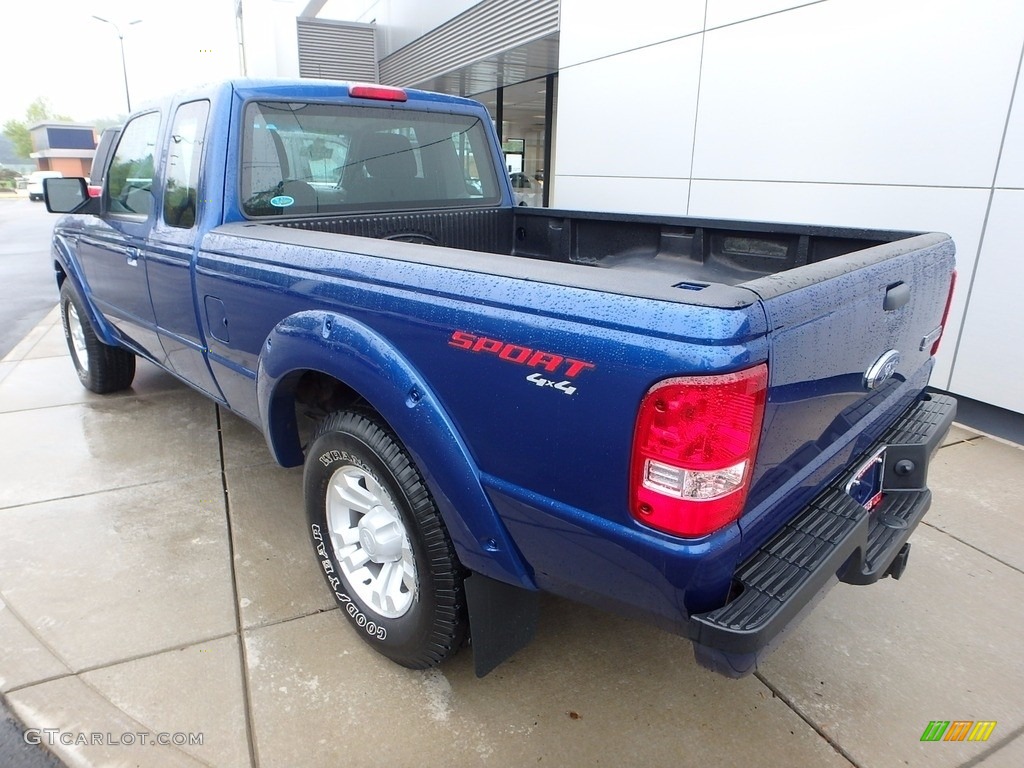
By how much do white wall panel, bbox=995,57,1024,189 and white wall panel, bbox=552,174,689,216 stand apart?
2.77 meters

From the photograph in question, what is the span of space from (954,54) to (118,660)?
5.58 metres

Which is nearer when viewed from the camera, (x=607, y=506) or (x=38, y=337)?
(x=607, y=506)

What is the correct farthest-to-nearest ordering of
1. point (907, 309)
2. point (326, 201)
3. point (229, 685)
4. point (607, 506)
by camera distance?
point (326, 201) < point (229, 685) < point (907, 309) < point (607, 506)

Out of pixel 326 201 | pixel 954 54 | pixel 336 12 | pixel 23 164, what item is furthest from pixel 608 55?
pixel 23 164

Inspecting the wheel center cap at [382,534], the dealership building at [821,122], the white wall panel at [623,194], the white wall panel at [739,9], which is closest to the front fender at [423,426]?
the wheel center cap at [382,534]

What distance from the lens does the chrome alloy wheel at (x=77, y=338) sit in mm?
5012

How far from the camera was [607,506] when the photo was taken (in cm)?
157

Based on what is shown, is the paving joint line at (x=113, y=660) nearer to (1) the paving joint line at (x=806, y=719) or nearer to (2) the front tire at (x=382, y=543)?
(2) the front tire at (x=382, y=543)

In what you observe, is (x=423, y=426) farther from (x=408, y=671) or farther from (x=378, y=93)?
(x=378, y=93)

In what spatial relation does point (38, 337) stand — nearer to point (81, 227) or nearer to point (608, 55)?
point (81, 227)

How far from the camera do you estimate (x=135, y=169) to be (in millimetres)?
3830

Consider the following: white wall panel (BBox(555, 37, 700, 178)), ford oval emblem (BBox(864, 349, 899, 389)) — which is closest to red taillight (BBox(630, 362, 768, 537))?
ford oval emblem (BBox(864, 349, 899, 389))

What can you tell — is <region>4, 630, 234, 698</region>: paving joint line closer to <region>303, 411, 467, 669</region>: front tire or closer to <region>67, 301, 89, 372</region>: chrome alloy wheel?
<region>303, 411, 467, 669</region>: front tire

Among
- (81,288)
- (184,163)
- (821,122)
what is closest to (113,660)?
(184,163)
